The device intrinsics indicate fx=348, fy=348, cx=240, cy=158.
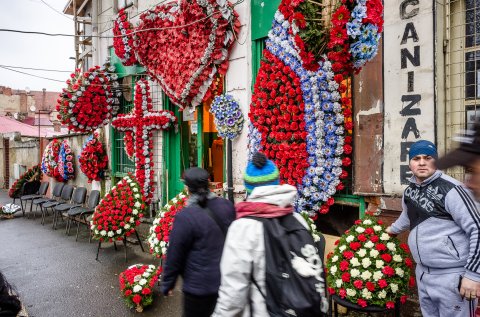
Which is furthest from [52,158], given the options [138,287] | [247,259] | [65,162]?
[247,259]

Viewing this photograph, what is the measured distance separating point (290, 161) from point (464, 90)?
2141mm

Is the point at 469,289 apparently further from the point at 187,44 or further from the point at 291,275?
the point at 187,44

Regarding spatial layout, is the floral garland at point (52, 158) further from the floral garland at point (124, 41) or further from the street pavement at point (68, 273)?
the floral garland at point (124, 41)

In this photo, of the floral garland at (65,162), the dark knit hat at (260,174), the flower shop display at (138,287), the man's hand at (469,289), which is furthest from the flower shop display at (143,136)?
the man's hand at (469,289)

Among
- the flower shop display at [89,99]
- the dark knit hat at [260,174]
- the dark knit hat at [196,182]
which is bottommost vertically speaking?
the dark knit hat at [196,182]

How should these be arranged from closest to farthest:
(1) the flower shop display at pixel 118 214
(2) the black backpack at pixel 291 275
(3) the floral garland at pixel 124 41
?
(2) the black backpack at pixel 291 275 → (1) the flower shop display at pixel 118 214 → (3) the floral garland at pixel 124 41

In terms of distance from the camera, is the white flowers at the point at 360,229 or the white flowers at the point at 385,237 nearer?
the white flowers at the point at 385,237

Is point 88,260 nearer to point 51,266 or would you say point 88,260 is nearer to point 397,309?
point 51,266

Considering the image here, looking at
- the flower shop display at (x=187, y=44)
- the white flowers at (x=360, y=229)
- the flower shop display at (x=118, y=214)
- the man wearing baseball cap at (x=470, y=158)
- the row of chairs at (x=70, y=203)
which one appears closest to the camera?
the man wearing baseball cap at (x=470, y=158)

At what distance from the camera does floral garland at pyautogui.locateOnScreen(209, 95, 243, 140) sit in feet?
19.6

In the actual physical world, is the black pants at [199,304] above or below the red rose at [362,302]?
above

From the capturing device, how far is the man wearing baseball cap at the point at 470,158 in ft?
4.16

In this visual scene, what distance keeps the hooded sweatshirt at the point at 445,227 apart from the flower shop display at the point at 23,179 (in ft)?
45.4

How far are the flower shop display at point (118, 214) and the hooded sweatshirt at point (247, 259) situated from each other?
486 cm
